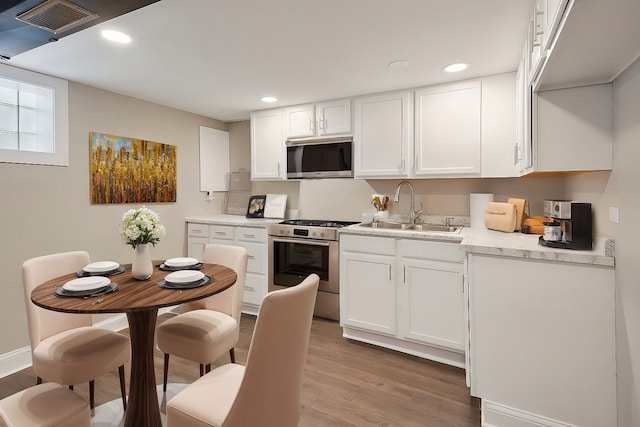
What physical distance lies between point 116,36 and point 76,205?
1609 mm

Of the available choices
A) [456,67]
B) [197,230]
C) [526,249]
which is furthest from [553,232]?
[197,230]

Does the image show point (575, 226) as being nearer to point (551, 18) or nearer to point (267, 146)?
point (551, 18)

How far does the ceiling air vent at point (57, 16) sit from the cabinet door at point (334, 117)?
86.6 inches

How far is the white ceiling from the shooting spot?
1782 millimetres

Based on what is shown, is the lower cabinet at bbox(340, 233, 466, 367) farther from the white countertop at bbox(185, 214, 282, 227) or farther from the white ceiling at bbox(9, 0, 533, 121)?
the white ceiling at bbox(9, 0, 533, 121)

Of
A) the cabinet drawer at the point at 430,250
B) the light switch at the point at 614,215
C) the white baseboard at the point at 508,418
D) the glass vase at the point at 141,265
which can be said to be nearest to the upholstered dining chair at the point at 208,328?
the glass vase at the point at 141,265

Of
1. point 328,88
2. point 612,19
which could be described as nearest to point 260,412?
point 612,19

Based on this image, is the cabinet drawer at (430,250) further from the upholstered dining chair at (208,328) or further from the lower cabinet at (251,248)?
the lower cabinet at (251,248)

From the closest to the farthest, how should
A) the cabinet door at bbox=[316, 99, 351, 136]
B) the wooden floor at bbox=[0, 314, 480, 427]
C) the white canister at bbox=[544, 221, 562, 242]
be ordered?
the white canister at bbox=[544, 221, 562, 242], the wooden floor at bbox=[0, 314, 480, 427], the cabinet door at bbox=[316, 99, 351, 136]

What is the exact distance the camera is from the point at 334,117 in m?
3.39

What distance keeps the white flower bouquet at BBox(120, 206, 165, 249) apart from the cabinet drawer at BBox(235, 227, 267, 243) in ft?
5.77

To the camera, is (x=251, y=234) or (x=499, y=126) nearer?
(x=499, y=126)

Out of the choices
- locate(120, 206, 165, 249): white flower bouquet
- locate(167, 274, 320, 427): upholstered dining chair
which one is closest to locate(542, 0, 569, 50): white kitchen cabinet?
locate(167, 274, 320, 427): upholstered dining chair

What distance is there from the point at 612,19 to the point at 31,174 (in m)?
3.58
